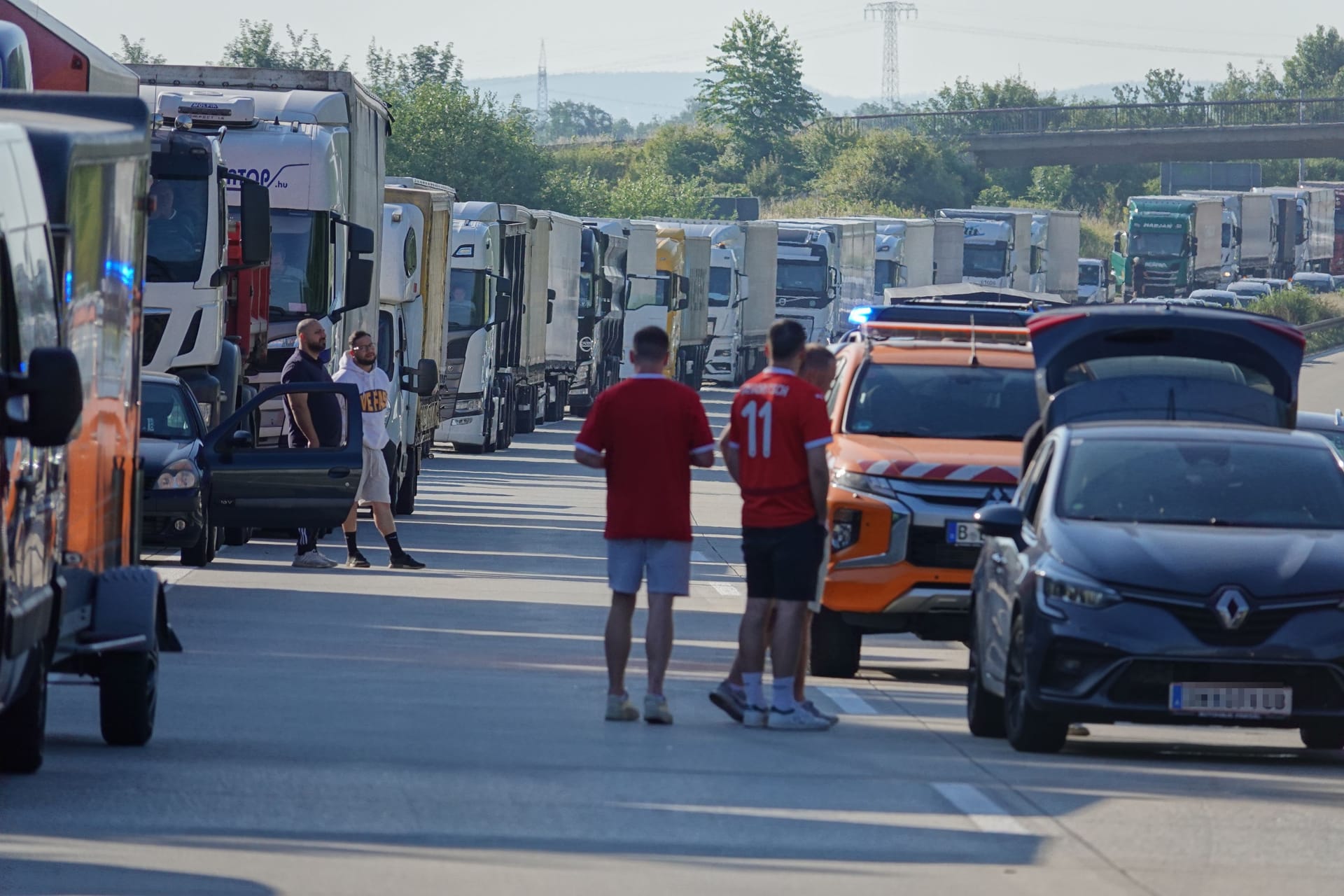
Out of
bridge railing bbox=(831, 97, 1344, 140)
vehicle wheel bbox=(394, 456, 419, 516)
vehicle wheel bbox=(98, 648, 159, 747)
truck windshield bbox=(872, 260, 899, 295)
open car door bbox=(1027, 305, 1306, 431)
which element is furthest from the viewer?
bridge railing bbox=(831, 97, 1344, 140)

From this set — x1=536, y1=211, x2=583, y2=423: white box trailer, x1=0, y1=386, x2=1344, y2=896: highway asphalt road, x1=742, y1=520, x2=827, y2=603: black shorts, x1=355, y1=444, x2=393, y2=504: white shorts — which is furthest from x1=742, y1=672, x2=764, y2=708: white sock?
x1=536, y1=211, x2=583, y2=423: white box trailer

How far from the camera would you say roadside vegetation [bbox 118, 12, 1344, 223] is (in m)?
88.3

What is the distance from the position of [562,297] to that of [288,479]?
93.6 ft

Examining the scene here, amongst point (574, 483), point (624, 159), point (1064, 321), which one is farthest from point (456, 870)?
point (624, 159)

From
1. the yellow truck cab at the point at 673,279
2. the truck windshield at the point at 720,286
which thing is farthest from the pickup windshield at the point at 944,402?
the truck windshield at the point at 720,286

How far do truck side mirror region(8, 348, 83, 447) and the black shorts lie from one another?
4099 mm

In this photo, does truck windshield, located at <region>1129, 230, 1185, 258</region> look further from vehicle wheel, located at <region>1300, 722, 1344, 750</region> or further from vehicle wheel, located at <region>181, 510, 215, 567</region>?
vehicle wheel, located at <region>1300, 722, 1344, 750</region>

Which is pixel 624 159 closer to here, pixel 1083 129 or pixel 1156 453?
pixel 1083 129

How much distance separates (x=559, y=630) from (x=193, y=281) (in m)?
7.21

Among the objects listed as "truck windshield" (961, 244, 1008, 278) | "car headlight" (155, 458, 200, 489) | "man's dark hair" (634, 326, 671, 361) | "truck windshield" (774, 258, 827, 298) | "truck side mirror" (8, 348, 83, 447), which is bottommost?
"car headlight" (155, 458, 200, 489)

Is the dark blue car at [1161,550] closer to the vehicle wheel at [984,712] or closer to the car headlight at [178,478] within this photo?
the vehicle wheel at [984,712]

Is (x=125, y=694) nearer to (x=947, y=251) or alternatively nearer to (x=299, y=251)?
(x=299, y=251)

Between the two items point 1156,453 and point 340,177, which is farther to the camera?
point 340,177

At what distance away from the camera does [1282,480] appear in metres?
11.4
